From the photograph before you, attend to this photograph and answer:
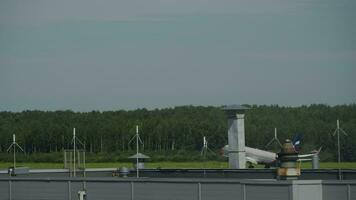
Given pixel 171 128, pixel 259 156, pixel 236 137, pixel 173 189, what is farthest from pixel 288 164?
pixel 171 128

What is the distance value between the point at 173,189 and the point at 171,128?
9871cm

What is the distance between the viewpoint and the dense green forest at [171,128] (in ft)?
326

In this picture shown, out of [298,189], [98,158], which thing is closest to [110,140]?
[98,158]

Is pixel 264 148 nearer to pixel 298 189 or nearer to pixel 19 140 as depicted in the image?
pixel 19 140

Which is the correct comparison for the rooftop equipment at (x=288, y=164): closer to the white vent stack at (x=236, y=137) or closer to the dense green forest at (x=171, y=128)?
the white vent stack at (x=236, y=137)

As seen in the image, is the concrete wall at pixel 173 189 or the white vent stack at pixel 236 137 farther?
the white vent stack at pixel 236 137

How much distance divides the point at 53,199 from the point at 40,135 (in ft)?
300

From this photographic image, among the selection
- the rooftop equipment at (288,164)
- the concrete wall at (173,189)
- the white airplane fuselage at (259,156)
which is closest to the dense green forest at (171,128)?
the white airplane fuselage at (259,156)

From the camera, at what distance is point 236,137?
41781 mm

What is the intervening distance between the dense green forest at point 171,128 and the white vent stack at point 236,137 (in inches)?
1785

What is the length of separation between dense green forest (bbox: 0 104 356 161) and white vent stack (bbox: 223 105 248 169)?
149ft

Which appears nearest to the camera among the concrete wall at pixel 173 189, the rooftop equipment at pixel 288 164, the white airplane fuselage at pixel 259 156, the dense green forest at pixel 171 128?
the concrete wall at pixel 173 189

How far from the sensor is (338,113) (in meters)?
93.3

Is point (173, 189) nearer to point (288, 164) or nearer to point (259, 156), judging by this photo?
point (288, 164)
